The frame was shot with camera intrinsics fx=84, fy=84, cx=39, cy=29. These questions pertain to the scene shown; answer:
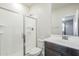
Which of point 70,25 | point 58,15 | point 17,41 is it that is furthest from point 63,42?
point 17,41

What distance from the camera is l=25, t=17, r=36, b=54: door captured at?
1625mm

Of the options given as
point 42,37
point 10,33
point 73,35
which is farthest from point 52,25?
point 10,33

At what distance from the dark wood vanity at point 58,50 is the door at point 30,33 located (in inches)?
10.8

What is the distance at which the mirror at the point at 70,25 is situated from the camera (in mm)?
1463

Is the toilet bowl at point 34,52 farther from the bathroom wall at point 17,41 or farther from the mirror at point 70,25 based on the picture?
the mirror at point 70,25

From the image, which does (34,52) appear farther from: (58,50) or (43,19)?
(43,19)

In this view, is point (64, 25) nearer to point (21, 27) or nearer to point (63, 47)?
point (63, 47)

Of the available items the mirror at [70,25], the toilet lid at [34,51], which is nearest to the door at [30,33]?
the toilet lid at [34,51]

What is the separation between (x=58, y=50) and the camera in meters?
1.49

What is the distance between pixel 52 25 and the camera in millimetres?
1604

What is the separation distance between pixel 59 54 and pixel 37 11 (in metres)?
0.89

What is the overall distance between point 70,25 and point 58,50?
49 cm

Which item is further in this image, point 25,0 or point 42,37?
point 42,37

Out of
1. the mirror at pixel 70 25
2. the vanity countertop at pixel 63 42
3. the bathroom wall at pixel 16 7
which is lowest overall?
the vanity countertop at pixel 63 42
